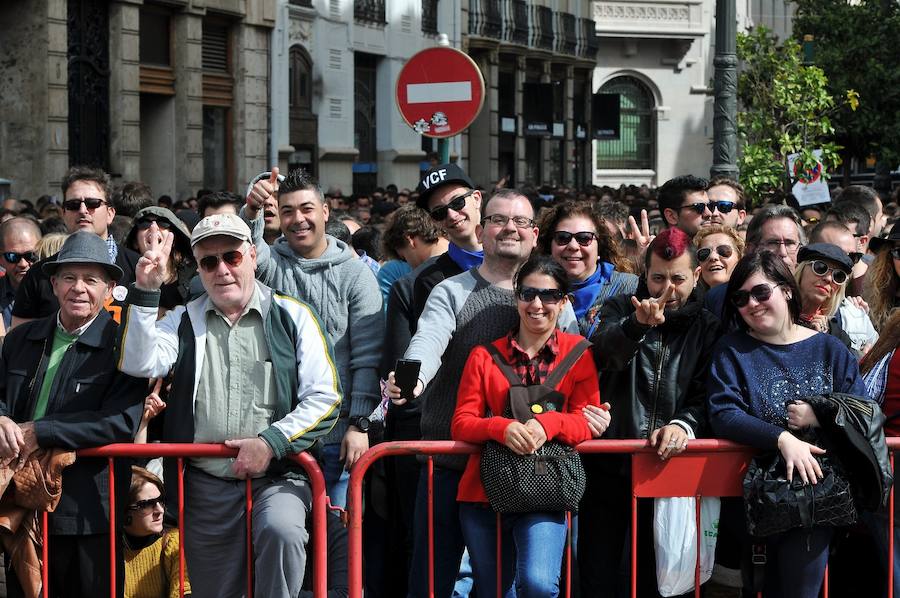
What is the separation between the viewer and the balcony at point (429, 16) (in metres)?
32.1

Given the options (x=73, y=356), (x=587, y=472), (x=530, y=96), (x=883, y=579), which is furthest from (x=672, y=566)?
(x=530, y=96)

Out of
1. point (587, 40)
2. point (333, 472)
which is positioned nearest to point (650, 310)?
point (333, 472)

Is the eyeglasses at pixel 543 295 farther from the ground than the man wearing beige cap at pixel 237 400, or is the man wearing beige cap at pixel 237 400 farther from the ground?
the eyeglasses at pixel 543 295

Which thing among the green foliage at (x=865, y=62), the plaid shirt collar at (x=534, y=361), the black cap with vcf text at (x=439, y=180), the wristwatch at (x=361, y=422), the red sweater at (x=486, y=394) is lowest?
the wristwatch at (x=361, y=422)

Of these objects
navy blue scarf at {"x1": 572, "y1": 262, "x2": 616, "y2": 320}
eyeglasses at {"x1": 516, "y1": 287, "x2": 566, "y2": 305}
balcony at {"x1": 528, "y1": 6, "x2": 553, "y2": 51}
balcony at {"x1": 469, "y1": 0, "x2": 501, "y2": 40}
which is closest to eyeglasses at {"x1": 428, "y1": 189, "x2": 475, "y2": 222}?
navy blue scarf at {"x1": 572, "y1": 262, "x2": 616, "y2": 320}

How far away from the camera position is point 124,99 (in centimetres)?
2066

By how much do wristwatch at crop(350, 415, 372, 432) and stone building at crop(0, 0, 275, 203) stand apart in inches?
543

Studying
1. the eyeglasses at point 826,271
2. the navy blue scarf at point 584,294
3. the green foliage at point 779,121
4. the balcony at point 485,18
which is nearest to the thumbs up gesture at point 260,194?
the navy blue scarf at point 584,294

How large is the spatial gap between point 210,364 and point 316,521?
0.74 meters

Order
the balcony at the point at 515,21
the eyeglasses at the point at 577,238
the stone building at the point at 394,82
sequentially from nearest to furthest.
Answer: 1. the eyeglasses at the point at 577,238
2. the stone building at the point at 394,82
3. the balcony at the point at 515,21

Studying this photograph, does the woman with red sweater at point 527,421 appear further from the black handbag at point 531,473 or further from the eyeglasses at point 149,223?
the eyeglasses at point 149,223

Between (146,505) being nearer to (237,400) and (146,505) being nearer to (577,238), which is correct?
(237,400)

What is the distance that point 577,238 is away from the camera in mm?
6352

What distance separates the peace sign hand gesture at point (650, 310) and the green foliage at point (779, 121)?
37.3 feet
